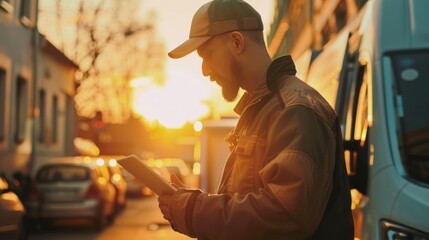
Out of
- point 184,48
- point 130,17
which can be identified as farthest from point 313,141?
point 130,17

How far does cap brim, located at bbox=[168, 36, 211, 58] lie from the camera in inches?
113

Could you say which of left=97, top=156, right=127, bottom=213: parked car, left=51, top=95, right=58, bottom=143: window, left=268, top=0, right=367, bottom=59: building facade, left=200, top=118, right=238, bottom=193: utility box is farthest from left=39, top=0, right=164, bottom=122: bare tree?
left=200, top=118, right=238, bottom=193: utility box

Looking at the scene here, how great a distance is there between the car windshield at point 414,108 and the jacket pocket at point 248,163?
7.29ft

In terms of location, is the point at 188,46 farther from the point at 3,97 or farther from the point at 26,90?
the point at 26,90

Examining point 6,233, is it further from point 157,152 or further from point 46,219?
point 157,152

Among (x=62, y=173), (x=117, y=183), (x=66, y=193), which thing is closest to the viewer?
(x=66, y=193)

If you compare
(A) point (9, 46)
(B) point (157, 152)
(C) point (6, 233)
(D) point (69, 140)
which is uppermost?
(A) point (9, 46)

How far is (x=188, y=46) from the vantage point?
115 inches

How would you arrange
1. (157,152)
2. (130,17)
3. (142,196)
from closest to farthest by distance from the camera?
(142,196) < (130,17) < (157,152)

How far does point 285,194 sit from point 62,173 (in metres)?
17.1

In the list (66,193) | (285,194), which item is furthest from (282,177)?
(66,193)

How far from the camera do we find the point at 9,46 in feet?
79.6

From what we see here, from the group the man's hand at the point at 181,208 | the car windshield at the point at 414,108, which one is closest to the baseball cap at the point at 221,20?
the man's hand at the point at 181,208

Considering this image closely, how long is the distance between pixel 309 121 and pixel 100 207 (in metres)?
17.2
